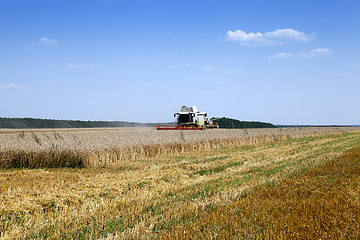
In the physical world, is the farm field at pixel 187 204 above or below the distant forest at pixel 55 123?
below

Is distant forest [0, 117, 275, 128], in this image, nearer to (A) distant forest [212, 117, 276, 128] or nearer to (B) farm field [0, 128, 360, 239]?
(A) distant forest [212, 117, 276, 128]

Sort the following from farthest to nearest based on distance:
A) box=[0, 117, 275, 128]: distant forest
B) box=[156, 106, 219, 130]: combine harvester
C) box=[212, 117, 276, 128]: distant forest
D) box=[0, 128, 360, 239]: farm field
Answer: box=[212, 117, 276, 128]: distant forest
box=[0, 117, 275, 128]: distant forest
box=[156, 106, 219, 130]: combine harvester
box=[0, 128, 360, 239]: farm field

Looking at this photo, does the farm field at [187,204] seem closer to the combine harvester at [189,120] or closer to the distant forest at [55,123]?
the combine harvester at [189,120]

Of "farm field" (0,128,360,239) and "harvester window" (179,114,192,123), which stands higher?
"harvester window" (179,114,192,123)

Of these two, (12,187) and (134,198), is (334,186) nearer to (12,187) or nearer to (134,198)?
(134,198)

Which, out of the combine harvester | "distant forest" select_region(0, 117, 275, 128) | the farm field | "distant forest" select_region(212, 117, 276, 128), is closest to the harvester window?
the combine harvester

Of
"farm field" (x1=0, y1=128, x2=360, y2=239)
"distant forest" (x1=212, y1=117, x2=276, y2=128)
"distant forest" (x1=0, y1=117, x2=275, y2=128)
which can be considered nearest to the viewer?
"farm field" (x1=0, y1=128, x2=360, y2=239)

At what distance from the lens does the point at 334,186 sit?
8.20 metres

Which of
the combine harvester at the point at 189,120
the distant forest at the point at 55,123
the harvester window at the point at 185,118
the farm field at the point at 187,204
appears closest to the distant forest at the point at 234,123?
the distant forest at the point at 55,123

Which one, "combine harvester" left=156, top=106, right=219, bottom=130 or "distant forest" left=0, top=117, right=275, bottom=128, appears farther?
"distant forest" left=0, top=117, right=275, bottom=128

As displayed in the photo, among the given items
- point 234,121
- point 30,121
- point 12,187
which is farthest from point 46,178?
point 234,121

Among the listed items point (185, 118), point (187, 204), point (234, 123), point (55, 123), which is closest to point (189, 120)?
point (185, 118)

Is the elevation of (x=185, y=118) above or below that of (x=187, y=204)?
above

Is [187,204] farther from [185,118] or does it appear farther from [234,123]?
[234,123]
